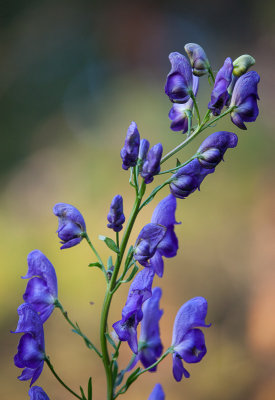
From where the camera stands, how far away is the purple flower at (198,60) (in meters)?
0.82

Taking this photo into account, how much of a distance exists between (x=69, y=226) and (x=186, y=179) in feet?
0.69

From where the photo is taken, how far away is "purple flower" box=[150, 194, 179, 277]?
Result: 2.78ft

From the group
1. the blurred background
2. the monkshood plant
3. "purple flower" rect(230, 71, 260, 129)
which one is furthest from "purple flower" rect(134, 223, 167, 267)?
the blurred background

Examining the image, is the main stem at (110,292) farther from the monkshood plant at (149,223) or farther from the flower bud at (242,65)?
the flower bud at (242,65)

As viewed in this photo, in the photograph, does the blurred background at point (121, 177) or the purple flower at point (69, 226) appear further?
the blurred background at point (121, 177)

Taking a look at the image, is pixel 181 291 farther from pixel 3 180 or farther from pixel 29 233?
pixel 3 180

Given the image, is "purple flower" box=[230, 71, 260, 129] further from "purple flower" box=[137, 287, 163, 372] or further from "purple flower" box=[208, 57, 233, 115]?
"purple flower" box=[137, 287, 163, 372]

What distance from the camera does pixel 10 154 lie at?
9.42 feet

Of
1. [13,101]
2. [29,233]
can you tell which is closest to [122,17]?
[13,101]

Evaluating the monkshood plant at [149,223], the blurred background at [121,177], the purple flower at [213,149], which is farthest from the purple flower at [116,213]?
the blurred background at [121,177]

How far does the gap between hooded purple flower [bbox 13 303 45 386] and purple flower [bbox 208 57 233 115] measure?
16.9 inches

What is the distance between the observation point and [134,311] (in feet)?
2.64

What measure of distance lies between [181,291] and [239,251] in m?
0.39

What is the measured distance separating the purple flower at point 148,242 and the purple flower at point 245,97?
0.22 metres
